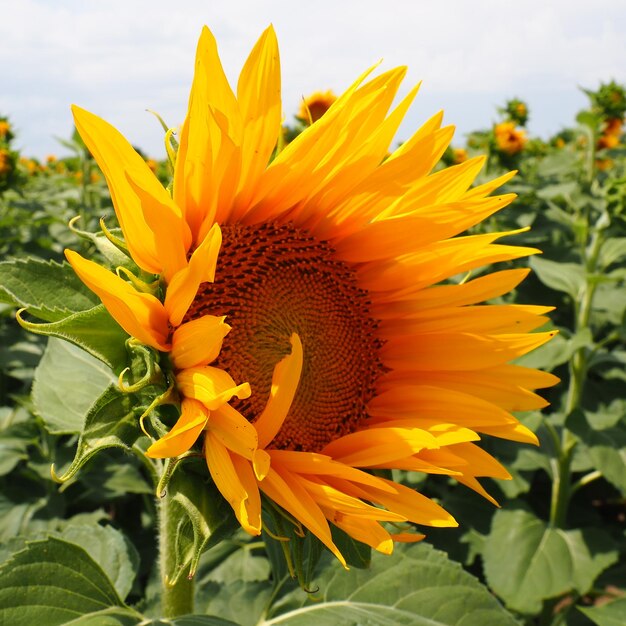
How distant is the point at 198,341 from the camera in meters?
1.08

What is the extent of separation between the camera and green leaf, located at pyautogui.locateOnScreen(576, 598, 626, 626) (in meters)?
2.72

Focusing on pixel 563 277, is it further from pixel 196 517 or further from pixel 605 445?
pixel 196 517

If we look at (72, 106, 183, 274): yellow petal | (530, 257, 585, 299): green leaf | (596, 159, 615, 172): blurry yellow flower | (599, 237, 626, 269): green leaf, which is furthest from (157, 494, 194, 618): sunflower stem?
(596, 159, 615, 172): blurry yellow flower

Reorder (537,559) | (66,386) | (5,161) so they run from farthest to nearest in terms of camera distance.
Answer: (5,161), (537,559), (66,386)

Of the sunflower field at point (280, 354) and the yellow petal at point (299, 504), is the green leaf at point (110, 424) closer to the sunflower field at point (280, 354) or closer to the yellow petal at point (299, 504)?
the sunflower field at point (280, 354)

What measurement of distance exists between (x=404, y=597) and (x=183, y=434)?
777 millimetres

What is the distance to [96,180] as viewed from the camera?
23.3 feet

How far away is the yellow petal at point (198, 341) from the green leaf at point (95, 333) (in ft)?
0.26

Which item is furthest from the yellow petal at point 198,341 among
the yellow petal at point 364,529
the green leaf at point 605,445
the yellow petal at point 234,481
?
the green leaf at point 605,445

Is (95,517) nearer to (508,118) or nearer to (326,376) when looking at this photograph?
(326,376)

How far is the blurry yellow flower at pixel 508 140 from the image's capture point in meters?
6.09

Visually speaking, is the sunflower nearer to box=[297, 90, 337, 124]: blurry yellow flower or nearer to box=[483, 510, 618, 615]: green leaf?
box=[483, 510, 618, 615]: green leaf

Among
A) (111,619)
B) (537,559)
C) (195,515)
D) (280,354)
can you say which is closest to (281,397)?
(280,354)

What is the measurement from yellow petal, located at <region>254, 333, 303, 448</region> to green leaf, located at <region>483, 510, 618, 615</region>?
234cm
